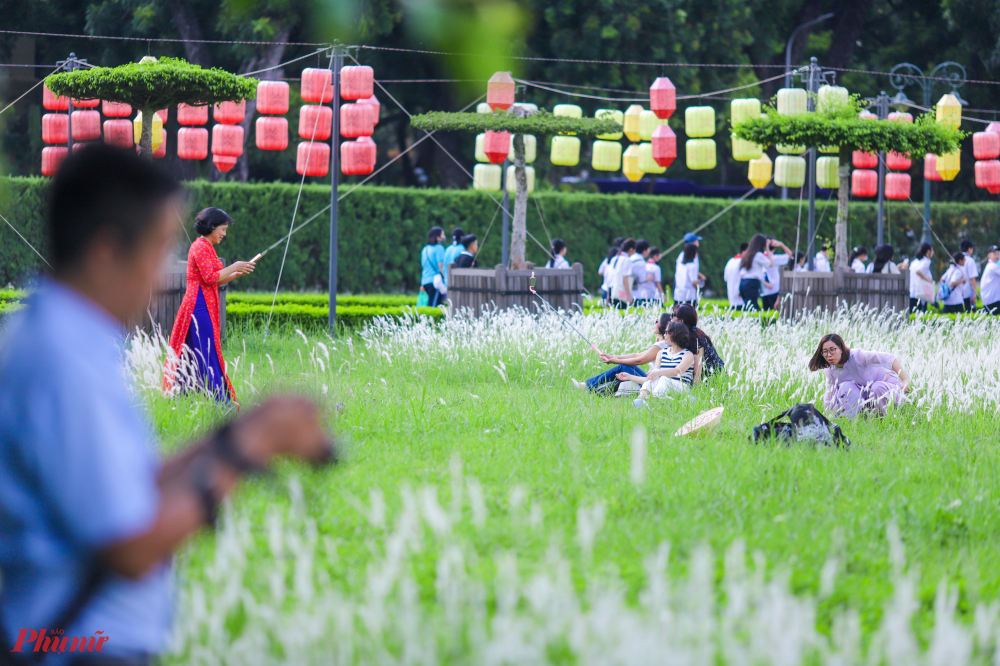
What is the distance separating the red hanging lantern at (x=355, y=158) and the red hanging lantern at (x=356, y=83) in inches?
39.4

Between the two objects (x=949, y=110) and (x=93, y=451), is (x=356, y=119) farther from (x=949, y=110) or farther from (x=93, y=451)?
(x=93, y=451)

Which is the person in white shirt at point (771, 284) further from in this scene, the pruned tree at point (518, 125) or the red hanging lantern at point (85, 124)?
the red hanging lantern at point (85, 124)

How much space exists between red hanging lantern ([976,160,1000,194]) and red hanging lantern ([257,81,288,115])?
39.9 ft

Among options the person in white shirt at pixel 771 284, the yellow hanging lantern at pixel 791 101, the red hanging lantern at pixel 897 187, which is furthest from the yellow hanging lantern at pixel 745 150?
the red hanging lantern at pixel 897 187

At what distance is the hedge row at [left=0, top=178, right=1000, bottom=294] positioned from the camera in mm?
20875

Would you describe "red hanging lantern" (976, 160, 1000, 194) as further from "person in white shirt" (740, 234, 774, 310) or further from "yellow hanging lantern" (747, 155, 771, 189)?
"person in white shirt" (740, 234, 774, 310)

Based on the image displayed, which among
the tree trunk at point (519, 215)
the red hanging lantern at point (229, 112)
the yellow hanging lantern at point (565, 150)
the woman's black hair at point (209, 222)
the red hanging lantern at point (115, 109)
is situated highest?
the red hanging lantern at point (115, 109)

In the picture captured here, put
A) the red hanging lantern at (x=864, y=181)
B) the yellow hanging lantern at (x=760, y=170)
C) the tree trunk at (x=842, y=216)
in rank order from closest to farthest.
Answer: the tree trunk at (x=842, y=216) < the yellow hanging lantern at (x=760, y=170) < the red hanging lantern at (x=864, y=181)

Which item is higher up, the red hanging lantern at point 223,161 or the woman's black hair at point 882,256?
the red hanging lantern at point 223,161

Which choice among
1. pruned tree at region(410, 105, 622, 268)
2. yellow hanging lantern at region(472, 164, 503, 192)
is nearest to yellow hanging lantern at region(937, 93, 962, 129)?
pruned tree at region(410, 105, 622, 268)

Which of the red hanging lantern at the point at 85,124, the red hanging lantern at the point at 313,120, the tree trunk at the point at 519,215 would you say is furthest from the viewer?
the red hanging lantern at the point at 85,124

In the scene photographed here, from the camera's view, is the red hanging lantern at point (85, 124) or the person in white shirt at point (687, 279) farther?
the red hanging lantern at point (85, 124)

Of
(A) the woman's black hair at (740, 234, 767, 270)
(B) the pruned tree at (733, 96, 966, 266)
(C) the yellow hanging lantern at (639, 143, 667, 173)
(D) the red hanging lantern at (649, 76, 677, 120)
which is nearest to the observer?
(B) the pruned tree at (733, 96, 966, 266)

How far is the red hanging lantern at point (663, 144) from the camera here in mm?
15023
